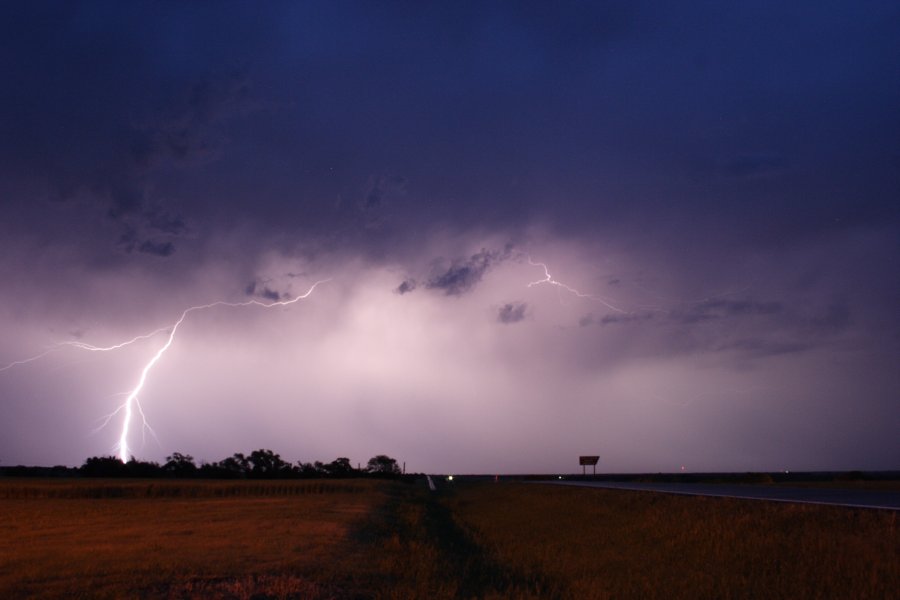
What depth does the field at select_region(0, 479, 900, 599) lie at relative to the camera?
43.9ft

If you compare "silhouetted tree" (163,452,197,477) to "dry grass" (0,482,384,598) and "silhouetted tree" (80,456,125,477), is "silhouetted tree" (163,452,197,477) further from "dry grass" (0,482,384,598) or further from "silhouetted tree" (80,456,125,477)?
"dry grass" (0,482,384,598)

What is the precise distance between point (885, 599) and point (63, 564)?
16.6m

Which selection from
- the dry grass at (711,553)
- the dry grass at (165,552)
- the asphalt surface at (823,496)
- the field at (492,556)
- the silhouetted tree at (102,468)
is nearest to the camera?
the dry grass at (711,553)

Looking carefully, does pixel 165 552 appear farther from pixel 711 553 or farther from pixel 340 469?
pixel 340 469

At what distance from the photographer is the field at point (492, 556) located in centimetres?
1339

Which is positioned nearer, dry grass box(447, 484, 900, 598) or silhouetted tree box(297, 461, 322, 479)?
dry grass box(447, 484, 900, 598)

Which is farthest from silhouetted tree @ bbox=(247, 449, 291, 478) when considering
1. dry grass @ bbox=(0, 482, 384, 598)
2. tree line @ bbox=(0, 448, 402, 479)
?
dry grass @ bbox=(0, 482, 384, 598)

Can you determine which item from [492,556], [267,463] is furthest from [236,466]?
[492,556]

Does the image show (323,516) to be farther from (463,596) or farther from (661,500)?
(463,596)

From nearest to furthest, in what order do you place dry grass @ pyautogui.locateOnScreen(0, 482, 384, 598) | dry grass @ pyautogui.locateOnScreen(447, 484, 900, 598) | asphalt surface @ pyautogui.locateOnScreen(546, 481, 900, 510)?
1. dry grass @ pyautogui.locateOnScreen(447, 484, 900, 598)
2. dry grass @ pyautogui.locateOnScreen(0, 482, 384, 598)
3. asphalt surface @ pyautogui.locateOnScreen(546, 481, 900, 510)

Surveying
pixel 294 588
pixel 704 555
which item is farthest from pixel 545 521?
pixel 294 588

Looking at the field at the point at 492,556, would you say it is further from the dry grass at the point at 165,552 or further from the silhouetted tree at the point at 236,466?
the silhouetted tree at the point at 236,466

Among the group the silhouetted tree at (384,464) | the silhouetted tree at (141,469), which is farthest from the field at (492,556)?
the silhouetted tree at (384,464)

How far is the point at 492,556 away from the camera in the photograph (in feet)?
77.4
